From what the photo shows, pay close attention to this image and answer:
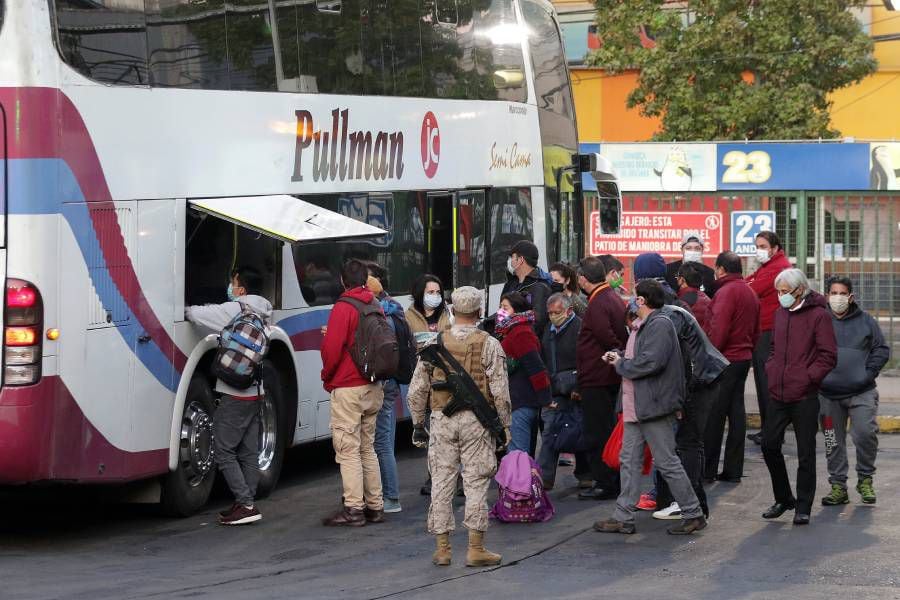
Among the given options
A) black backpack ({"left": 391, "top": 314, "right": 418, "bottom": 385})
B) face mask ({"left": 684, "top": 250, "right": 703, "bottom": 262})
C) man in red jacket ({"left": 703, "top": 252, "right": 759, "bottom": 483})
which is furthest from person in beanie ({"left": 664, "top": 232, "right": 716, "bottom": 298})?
black backpack ({"left": 391, "top": 314, "right": 418, "bottom": 385})

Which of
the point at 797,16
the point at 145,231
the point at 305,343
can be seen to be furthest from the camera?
the point at 797,16

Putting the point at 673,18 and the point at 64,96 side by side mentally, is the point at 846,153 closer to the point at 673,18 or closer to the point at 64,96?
the point at 673,18

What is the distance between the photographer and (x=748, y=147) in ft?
75.0

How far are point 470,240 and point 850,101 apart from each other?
3042 cm

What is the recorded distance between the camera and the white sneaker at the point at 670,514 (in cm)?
1086

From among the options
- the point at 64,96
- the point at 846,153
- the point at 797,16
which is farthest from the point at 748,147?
the point at 64,96

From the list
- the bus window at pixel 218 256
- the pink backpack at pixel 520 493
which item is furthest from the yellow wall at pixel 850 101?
the pink backpack at pixel 520 493

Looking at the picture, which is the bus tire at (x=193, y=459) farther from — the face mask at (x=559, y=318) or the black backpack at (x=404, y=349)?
the face mask at (x=559, y=318)

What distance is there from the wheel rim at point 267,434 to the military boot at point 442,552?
2856 mm

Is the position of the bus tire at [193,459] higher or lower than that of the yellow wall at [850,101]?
lower

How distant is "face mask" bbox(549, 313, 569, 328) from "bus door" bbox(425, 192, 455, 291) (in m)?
2.74

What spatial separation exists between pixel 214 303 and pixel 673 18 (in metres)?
23.4

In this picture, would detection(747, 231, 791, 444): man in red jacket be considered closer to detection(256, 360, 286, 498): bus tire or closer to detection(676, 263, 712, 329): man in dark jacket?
detection(676, 263, 712, 329): man in dark jacket

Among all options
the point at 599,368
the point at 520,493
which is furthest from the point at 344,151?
the point at 520,493
